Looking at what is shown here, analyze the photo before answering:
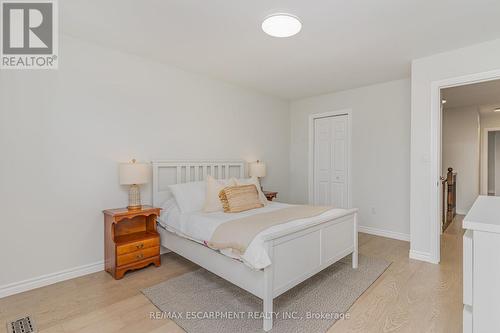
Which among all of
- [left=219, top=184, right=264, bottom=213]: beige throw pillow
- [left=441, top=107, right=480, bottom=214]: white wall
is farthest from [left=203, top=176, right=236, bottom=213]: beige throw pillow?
[left=441, top=107, right=480, bottom=214]: white wall

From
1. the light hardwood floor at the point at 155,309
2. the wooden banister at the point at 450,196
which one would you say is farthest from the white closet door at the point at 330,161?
the wooden banister at the point at 450,196

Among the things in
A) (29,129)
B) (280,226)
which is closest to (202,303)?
(280,226)

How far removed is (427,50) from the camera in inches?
117

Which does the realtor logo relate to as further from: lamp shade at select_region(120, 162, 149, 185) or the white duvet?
the white duvet

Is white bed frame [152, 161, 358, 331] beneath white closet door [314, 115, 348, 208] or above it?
beneath

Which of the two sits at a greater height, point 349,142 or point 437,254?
point 349,142

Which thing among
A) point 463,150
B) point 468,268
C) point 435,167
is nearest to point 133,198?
point 468,268

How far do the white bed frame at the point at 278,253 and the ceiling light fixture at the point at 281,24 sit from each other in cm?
176

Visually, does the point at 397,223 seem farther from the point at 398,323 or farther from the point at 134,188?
the point at 134,188

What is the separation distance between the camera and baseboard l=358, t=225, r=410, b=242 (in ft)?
13.2

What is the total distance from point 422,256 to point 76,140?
4224 mm

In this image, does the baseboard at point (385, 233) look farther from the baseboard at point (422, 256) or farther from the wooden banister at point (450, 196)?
the wooden banister at point (450, 196)

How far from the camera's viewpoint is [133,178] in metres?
2.80

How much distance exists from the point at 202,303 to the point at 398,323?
1.56 meters
